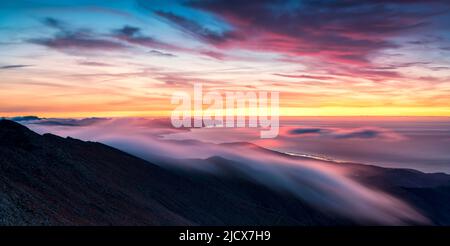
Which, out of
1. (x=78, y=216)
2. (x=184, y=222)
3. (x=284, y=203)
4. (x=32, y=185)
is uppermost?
(x=32, y=185)

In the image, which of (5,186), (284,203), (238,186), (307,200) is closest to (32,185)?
(5,186)

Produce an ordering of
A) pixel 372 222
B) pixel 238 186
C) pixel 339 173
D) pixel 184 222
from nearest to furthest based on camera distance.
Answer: pixel 184 222 < pixel 238 186 < pixel 372 222 < pixel 339 173

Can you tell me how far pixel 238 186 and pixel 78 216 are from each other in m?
47.3

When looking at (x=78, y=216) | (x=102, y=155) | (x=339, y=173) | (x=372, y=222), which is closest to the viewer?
(x=78, y=216)

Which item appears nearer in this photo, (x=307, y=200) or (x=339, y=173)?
(x=307, y=200)

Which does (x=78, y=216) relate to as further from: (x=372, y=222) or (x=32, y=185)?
(x=372, y=222)

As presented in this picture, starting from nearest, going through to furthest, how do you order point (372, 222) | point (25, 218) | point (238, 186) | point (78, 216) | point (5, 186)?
point (25, 218)
point (5, 186)
point (78, 216)
point (238, 186)
point (372, 222)

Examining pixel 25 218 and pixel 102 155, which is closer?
pixel 25 218

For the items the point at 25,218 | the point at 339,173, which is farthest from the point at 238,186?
the point at 339,173

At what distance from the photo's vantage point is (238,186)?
239 ft

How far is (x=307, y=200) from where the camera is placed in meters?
84.0

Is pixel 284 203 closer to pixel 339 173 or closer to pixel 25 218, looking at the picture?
pixel 25 218
